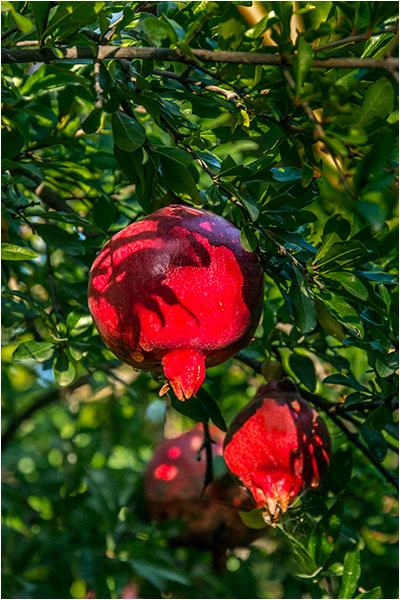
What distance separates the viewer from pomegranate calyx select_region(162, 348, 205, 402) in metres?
1.00

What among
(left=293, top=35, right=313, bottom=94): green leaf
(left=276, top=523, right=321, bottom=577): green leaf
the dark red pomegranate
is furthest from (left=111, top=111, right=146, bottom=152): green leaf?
the dark red pomegranate

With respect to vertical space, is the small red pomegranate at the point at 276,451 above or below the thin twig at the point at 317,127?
below

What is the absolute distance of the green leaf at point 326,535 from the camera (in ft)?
4.40

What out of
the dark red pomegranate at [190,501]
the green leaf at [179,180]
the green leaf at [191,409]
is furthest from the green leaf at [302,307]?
the dark red pomegranate at [190,501]

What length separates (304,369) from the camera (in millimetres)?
1473

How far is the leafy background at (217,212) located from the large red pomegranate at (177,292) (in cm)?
6

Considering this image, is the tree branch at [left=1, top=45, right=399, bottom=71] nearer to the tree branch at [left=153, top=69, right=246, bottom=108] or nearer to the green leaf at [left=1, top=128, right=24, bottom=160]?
the tree branch at [left=153, top=69, right=246, bottom=108]

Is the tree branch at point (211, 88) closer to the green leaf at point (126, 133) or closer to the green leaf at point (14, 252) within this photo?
the green leaf at point (126, 133)

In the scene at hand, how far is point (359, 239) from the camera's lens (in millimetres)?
994

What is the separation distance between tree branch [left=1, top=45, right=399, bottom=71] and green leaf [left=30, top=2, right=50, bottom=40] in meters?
0.03

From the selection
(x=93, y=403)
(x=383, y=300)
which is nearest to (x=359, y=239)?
(x=383, y=300)

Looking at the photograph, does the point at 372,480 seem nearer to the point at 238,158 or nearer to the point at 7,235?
the point at 238,158

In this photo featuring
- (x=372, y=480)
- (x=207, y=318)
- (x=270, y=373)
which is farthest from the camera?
(x=372, y=480)

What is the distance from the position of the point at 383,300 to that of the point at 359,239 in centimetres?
15
